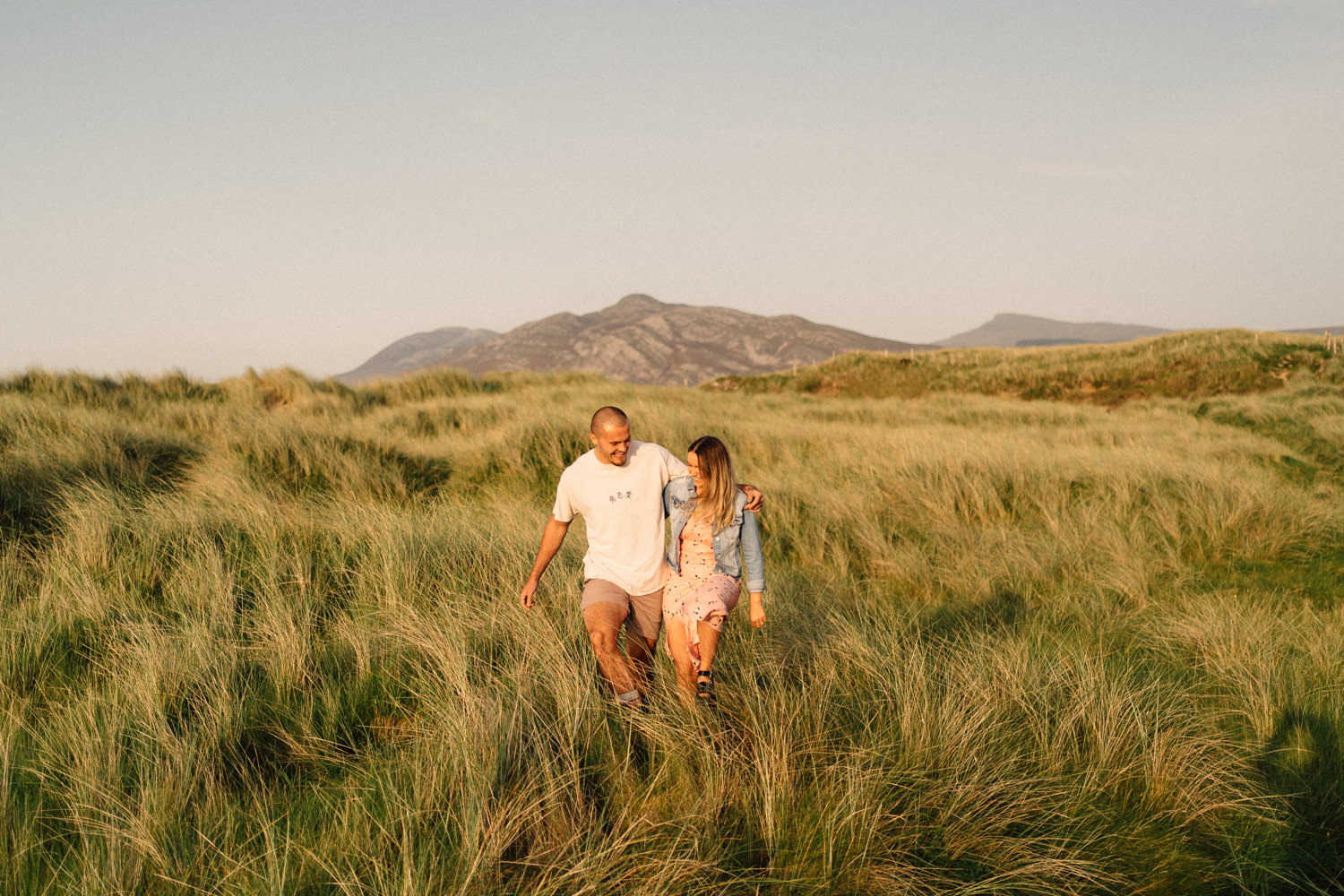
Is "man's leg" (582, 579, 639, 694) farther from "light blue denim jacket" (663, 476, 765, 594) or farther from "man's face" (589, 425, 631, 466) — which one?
"man's face" (589, 425, 631, 466)

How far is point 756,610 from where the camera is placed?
323cm

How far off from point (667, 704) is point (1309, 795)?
2.64 metres

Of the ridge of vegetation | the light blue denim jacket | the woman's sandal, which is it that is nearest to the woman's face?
the light blue denim jacket

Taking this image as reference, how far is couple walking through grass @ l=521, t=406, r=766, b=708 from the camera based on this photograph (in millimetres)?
3195

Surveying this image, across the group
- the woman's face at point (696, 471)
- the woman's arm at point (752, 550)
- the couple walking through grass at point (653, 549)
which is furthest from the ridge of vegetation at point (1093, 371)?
the woman's face at point (696, 471)

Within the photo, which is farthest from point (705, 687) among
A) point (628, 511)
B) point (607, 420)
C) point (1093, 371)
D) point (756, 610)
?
point (1093, 371)

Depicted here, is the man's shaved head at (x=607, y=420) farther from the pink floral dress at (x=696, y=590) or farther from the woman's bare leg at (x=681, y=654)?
the woman's bare leg at (x=681, y=654)

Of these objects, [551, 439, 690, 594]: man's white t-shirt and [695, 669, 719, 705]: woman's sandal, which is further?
[551, 439, 690, 594]: man's white t-shirt

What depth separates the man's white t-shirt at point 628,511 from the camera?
3.45 metres

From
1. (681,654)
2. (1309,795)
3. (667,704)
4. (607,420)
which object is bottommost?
(1309,795)

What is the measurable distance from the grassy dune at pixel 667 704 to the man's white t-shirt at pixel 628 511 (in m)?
0.49

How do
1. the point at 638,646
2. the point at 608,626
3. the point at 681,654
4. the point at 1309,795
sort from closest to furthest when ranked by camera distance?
the point at 1309,795 → the point at 681,654 → the point at 608,626 → the point at 638,646

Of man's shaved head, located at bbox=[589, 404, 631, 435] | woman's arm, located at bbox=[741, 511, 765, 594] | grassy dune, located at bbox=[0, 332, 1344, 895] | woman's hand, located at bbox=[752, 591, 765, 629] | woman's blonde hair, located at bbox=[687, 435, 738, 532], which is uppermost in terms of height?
man's shaved head, located at bbox=[589, 404, 631, 435]

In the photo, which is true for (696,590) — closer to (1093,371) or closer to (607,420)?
(607,420)
